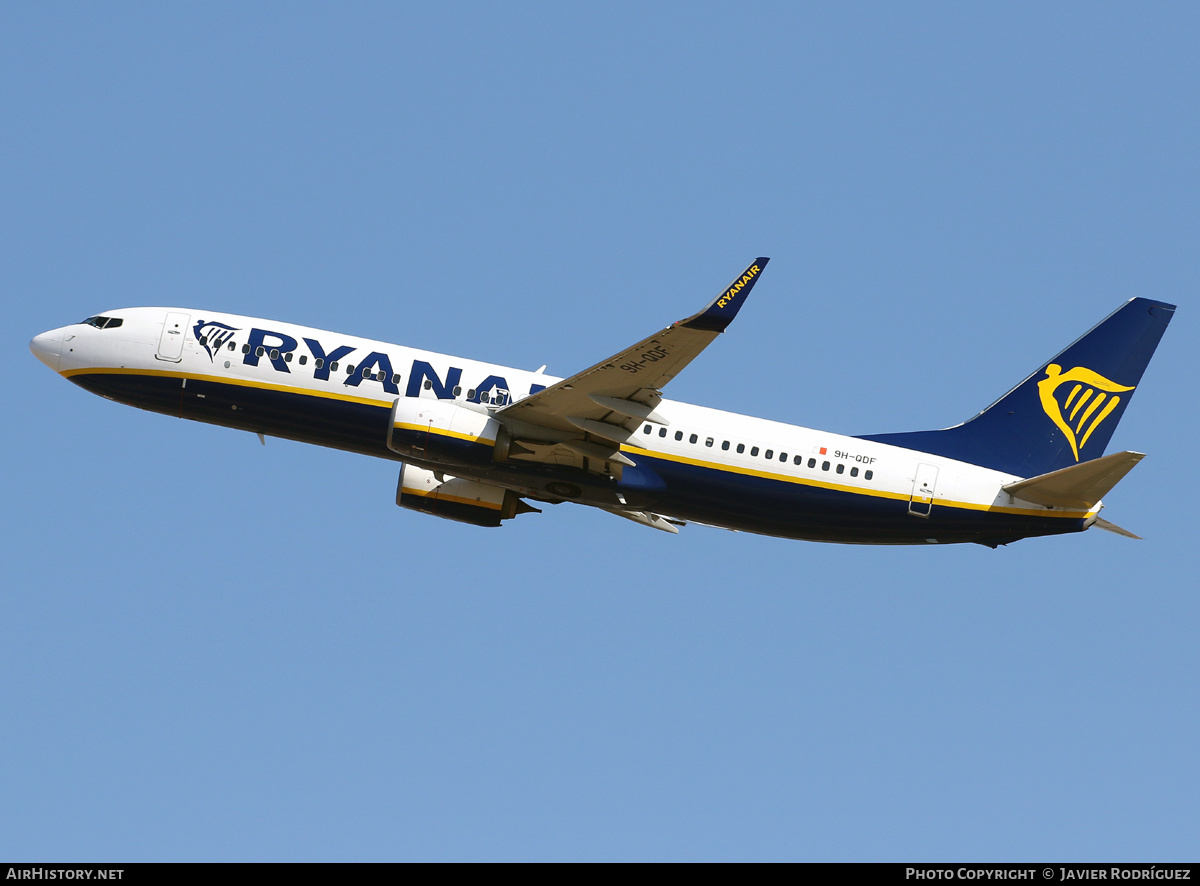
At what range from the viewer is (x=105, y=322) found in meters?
40.8

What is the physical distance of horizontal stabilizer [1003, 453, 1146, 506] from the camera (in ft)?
116

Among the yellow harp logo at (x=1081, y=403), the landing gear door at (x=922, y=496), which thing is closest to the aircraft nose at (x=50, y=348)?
the landing gear door at (x=922, y=496)

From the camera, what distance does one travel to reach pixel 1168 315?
41.2 metres

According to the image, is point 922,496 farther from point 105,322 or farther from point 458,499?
point 105,322

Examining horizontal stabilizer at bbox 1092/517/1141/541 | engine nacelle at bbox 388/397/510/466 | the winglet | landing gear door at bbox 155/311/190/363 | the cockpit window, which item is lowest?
horizontal stabilizer at bbox 1092/517/1141/541

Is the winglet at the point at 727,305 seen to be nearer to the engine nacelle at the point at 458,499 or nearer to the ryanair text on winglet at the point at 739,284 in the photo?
the ryanair text on winglet at the point at 739,284

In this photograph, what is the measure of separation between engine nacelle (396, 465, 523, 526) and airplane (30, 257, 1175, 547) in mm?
2256

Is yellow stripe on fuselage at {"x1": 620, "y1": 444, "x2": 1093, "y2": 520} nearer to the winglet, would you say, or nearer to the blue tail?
the blue tail

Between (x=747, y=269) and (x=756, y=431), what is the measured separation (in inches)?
313

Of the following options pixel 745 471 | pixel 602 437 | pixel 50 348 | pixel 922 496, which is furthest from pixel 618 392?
pixel 50 348

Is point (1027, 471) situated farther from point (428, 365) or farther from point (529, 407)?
point (428, 365)

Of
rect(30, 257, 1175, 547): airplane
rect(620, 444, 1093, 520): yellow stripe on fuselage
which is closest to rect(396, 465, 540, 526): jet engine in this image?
rect(30, 257, 1175, 547): airplane
